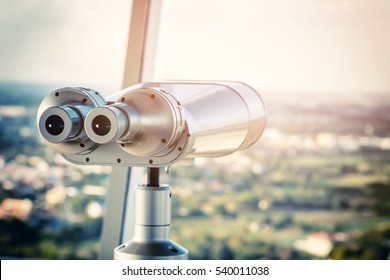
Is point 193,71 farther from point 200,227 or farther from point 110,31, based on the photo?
point 200,227

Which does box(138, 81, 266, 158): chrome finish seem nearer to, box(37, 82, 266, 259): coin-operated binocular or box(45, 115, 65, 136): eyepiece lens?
box(37, 82, 266, 259): coin-operated binocular

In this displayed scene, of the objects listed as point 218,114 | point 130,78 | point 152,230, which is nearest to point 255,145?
point 130,78

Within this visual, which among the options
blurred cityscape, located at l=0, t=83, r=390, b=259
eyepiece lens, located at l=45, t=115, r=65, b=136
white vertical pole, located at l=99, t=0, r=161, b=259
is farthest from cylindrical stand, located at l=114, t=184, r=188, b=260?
blurred cityscape, located at l=0, t=83, r=390, b=259

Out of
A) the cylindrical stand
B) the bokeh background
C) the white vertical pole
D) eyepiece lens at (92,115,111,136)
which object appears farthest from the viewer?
the bokeh background

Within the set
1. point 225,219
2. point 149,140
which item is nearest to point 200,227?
point 225,219

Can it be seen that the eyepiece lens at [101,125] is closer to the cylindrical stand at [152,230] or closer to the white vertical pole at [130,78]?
the cylindrical stand at [152,230]

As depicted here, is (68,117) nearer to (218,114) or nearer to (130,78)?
(218,114)
